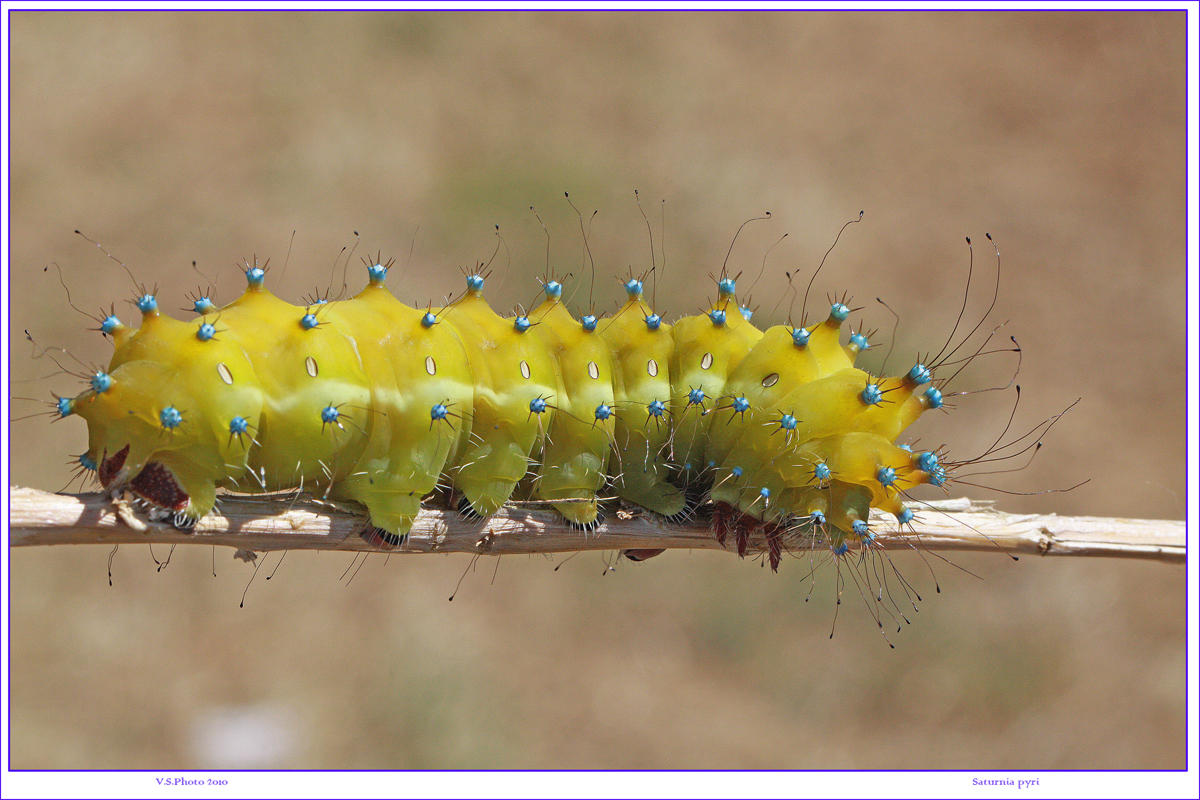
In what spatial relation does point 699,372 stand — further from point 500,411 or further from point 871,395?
point 500,411

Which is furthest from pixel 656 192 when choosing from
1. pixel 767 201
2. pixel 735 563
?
pixel 735 563

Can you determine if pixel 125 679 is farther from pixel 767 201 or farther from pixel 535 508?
pixel 767 201

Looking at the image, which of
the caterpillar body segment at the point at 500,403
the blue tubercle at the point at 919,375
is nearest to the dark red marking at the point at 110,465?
the caterpillar body segment at the point at 500,403

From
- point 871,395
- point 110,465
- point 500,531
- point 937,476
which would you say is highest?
point 871,395

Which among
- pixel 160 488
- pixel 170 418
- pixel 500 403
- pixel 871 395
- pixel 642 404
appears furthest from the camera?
pixel 642 404

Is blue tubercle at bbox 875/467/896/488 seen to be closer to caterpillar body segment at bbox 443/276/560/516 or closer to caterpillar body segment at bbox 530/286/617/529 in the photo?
caterpillar body segment at bbox 530/286/617/529

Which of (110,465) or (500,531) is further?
(500,531)

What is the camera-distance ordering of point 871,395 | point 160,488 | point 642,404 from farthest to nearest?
point 642,404, point 871,395, point 160,488

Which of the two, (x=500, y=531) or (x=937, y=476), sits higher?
(x=937, y=476)

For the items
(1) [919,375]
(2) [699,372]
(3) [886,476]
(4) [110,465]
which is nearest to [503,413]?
(2) [699,372]
